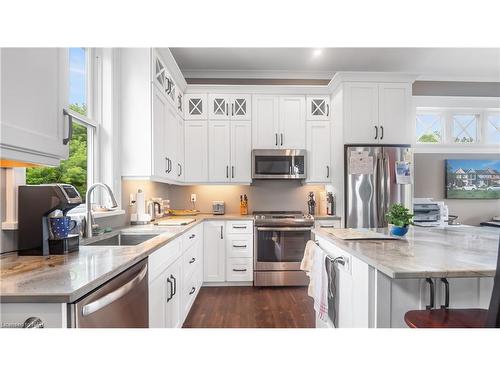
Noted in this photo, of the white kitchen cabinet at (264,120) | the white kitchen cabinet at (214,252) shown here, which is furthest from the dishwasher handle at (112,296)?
the white kitchen cabinet at (264,120)

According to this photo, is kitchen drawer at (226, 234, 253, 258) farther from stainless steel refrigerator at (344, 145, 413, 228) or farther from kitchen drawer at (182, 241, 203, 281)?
stainless steel refrigerator at (344, 145, 413, 228)

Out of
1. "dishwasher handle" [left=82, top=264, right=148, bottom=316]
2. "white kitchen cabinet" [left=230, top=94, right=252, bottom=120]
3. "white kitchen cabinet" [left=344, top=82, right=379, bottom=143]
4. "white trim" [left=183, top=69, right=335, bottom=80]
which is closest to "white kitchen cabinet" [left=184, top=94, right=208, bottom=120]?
"white kitchen cabinet" [left=230, top=94, right=252, bottom=120]

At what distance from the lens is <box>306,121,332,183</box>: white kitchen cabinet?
394cm

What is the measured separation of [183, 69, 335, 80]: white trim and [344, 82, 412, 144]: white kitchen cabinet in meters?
0.82

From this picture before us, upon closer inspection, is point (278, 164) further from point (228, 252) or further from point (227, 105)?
point (228, 252)

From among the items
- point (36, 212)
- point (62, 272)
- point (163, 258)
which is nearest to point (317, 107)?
point (163, 258)

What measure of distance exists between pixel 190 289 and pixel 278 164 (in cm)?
194

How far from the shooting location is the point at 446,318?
1204 millimetres

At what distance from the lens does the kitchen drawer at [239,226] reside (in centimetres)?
364

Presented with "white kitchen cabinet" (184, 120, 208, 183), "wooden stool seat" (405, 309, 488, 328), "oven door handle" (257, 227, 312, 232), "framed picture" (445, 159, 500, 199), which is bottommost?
"wooden stool seat" (405, 309, 488, 328)

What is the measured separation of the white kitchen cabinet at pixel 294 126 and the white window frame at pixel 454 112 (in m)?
1.84

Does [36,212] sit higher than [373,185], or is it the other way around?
[373,185]
